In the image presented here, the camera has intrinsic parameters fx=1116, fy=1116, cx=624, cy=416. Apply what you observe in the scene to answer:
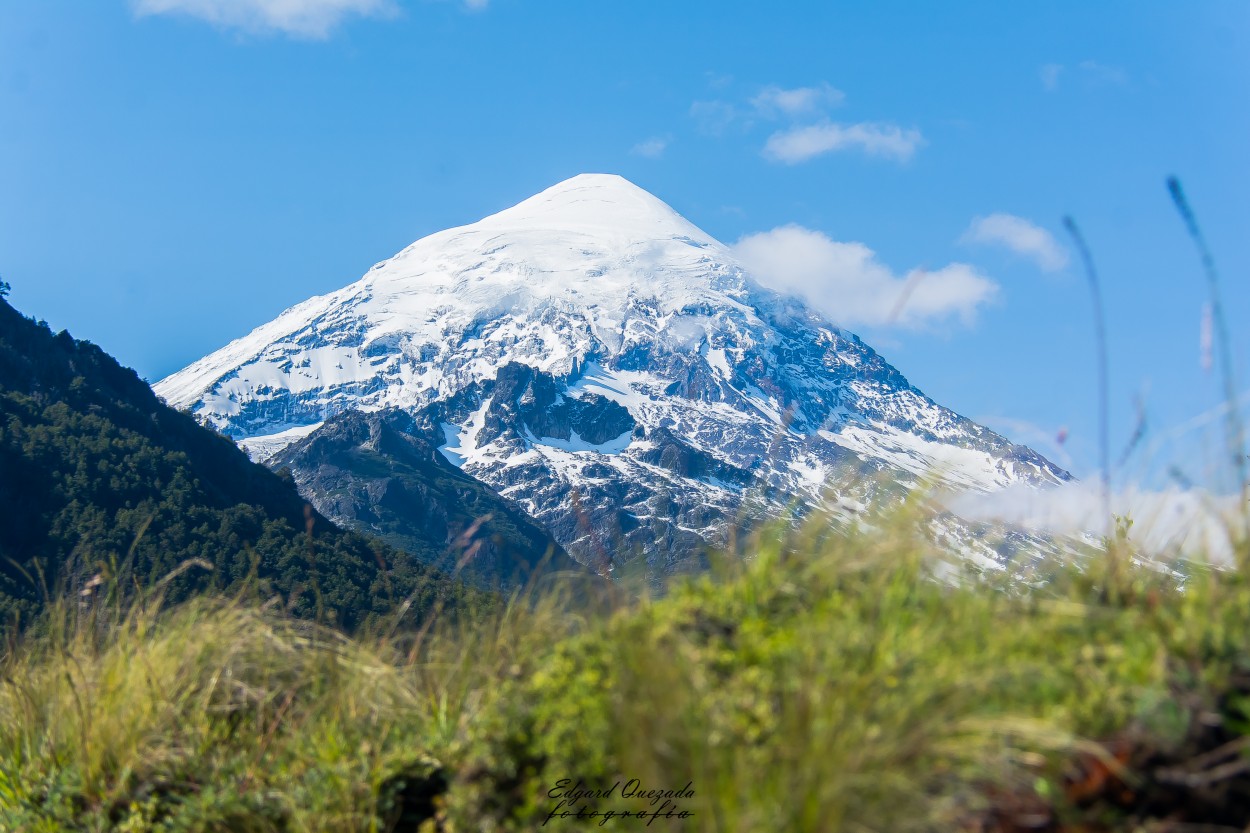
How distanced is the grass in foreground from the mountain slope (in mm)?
65273

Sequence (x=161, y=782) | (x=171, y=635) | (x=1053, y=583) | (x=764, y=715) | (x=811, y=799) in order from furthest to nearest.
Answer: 1. (x=171, y=635)
2. (x=161, y=782)
3. (x=1053, y=583)
4. (x=764, y=715)
5. (x=811, y=799)

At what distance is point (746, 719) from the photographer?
321 cm

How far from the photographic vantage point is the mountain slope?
266ft

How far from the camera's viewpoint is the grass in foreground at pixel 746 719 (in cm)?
296

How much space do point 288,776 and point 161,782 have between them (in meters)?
0.70

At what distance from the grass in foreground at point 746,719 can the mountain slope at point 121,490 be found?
6527cm

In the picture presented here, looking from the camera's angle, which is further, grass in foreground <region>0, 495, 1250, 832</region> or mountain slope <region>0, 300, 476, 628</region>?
mountain slope <region>0, 300, 476, 628</region>

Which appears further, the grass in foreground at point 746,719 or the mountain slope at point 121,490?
the mountain slope at point 121,490

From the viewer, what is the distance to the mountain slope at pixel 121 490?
81000mm

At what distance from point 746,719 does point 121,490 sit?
97.2m

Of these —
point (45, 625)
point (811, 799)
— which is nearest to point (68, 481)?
point (45, 625)

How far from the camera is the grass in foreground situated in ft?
9.73

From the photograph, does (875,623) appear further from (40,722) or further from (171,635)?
(40,722)

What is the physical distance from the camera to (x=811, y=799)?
2.86 metres
